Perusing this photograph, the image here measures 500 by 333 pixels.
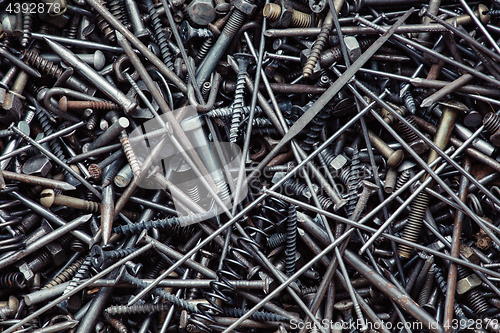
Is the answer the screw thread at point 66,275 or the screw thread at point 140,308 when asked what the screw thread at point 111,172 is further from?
the screw thread at point 140,308

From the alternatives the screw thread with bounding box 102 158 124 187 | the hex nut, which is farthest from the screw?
the hex nut

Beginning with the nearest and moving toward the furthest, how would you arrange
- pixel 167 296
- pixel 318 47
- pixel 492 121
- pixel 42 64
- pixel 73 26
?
pixel 167 296 → pixel 492 121 → pixel 318 47 → pixel 42 64 → pixel 73 26

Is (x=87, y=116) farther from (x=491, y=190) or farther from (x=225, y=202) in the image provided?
(x=491, y=190)

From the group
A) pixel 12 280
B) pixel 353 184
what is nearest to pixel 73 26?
pixel 12 280

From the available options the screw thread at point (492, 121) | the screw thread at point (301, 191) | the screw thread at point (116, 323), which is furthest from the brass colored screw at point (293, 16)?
the screw thread at point (116, 323)

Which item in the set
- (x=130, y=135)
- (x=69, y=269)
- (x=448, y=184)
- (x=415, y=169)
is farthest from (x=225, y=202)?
(x=448, y=184)

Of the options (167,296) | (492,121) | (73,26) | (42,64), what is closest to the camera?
(167,296)

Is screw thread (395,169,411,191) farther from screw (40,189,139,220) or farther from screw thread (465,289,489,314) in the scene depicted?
screw (40,189,139,220)

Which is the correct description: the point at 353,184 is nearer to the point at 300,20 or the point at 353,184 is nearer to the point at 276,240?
the point at 276,240
